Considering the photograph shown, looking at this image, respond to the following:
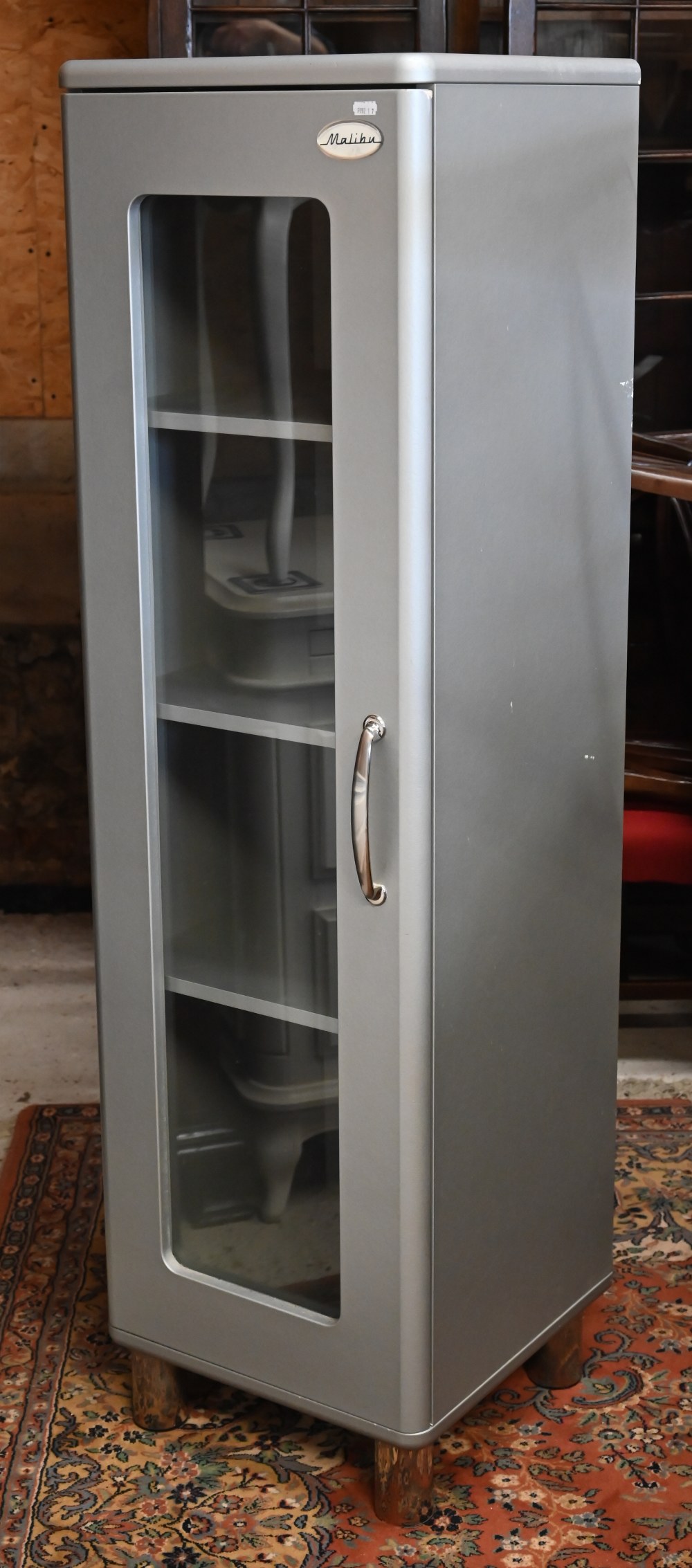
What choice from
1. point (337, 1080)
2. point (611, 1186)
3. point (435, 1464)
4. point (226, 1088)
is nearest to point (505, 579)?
point (337, 1080)

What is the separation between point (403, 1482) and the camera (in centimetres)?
186

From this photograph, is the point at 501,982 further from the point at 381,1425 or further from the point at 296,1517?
the point at 296,1517

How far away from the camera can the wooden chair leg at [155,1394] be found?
2031 millimetres

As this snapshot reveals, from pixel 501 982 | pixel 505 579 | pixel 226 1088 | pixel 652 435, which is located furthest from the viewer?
pixel 652 435

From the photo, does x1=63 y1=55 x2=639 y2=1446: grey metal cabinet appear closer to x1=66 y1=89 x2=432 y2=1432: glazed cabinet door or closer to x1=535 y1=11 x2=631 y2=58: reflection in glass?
x1=66 y1=89 x2=432 y2=1432: glazed cabinet door

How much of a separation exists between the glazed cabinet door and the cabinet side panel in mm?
50

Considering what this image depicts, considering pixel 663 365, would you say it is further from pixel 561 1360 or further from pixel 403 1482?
pixel 403 1482

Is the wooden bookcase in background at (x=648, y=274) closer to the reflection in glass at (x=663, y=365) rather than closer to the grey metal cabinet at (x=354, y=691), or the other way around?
the reflection in glass at (x=663, y=365)

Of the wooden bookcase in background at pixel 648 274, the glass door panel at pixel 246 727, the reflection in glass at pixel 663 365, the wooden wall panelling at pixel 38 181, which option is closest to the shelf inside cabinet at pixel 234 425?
the glass door panel at pixel 246 727

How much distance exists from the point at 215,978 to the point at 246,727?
32cm

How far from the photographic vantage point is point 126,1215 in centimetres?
198

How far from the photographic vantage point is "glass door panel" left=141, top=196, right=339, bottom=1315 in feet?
5.37

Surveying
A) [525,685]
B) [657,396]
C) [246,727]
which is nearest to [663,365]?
[657,396]

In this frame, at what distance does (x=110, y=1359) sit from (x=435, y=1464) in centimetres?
50
